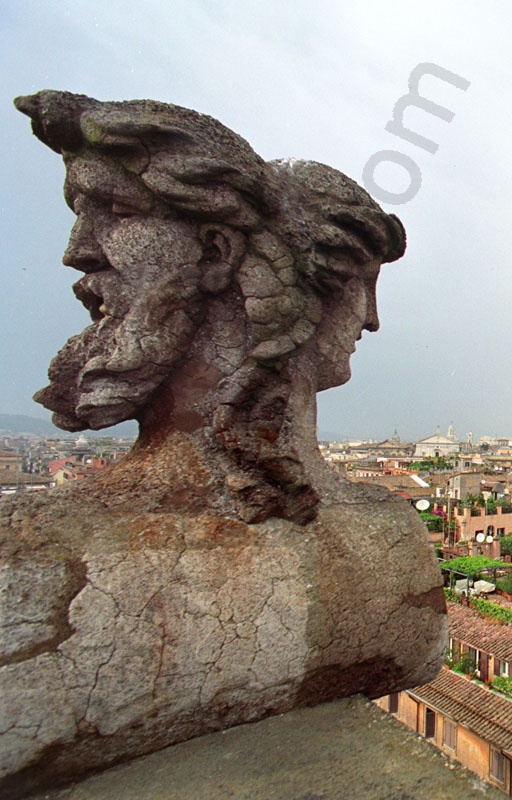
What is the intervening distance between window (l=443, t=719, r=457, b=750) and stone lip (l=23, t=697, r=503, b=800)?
14.7 metres

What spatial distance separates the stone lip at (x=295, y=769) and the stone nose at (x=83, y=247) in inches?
60.3

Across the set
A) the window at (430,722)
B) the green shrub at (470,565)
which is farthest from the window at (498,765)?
the green shrub at (470,565)

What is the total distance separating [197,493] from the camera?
1.88 meters

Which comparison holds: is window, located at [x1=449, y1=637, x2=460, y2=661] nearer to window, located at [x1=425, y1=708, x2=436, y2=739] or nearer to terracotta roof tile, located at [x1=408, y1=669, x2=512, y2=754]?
terracotta roof tile, located at [x1=408, y1=669, x2=512, y2=754]

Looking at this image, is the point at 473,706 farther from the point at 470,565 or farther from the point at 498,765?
the point at 470,565

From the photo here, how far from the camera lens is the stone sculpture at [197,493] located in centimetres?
155

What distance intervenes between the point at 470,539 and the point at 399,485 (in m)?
4.62

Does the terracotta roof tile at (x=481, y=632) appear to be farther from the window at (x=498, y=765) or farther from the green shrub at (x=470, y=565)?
the green shrub at (x=470, y=565)

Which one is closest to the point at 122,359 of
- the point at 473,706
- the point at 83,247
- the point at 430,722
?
the point at 83,247

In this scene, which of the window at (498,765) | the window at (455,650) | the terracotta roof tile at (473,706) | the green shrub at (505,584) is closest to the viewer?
the terracotta roof tile at (473,706)

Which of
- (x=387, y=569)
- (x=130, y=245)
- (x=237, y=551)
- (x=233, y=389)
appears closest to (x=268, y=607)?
(x=237, y=551)

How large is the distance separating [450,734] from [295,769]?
15.2 meters

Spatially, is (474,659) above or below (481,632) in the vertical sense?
below

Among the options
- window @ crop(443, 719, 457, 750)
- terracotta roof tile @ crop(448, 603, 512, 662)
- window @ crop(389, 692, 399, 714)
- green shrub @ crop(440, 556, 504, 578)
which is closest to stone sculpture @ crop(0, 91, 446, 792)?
window @ crop(443, 719, 457, 750)
